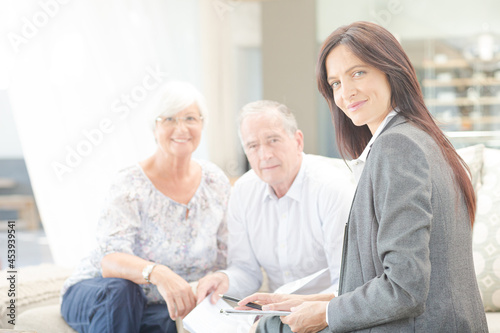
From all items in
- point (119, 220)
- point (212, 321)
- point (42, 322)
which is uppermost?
point (119, 220)

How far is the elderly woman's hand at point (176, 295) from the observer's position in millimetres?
1683

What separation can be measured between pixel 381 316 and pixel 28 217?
5.08 metres

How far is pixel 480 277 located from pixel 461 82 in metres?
3.58

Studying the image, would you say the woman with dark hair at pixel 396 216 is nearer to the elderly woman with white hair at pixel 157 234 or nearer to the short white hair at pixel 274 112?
the short white hair at pixel 274 112

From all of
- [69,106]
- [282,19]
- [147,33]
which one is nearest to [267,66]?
[282,19]

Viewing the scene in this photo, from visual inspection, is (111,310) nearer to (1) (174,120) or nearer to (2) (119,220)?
(2) (119,220)

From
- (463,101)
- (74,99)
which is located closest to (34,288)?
(74,99)

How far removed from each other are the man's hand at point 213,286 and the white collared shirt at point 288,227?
0.03 m

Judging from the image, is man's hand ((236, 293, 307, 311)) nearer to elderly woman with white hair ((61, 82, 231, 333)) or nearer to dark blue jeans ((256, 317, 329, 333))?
dark blue jeans ((256, 317, 329, 333))

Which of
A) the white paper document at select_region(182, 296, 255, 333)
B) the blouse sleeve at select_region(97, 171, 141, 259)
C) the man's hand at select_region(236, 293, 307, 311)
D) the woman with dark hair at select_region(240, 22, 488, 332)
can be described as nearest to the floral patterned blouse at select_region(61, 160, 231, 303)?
the blouse sleeve at select_region(97, 171, 141, 259)

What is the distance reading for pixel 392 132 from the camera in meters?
1.03

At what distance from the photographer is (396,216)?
98 centimetres

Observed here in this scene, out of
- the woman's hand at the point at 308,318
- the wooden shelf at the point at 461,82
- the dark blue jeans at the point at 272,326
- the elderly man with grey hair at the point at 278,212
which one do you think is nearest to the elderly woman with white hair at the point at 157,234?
the elderly man with grey hair at the point at 278,212

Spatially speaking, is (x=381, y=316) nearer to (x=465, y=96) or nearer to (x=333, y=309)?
(x=333, y=309)
